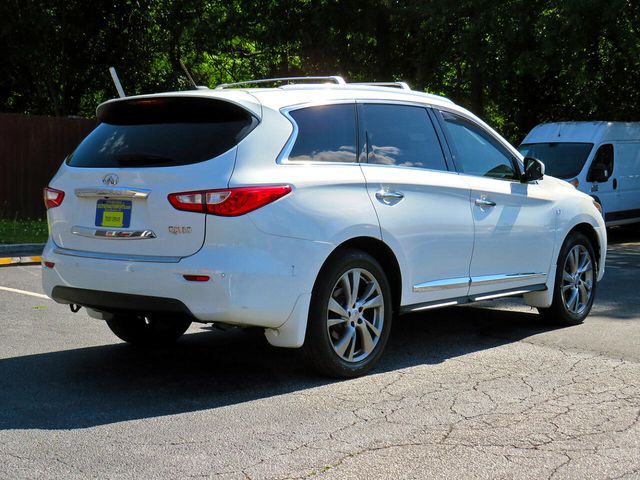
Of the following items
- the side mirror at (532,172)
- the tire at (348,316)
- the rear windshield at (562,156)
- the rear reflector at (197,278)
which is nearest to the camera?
the rear reflector at (197,278)

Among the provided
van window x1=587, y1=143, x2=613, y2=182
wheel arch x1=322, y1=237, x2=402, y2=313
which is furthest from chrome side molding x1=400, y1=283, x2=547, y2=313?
van window x1=587, y1=143, x2=613, y2=182

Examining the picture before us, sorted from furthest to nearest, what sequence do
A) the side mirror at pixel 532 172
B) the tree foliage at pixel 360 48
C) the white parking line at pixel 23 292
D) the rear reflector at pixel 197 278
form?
the tree foliage at pixel 360 48, the white parking line at pixel 23 292, the side mirror at pixel 532 172, the rear reflector at pixel 197 278

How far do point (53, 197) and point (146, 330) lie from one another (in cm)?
134

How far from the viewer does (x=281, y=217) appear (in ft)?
18.6

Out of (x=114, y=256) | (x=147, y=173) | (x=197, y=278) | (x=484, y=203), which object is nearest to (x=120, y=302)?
(x=114, y=256)

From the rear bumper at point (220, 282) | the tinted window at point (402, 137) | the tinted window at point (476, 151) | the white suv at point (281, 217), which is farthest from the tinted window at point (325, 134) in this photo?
the tinted window at point (476, 151)

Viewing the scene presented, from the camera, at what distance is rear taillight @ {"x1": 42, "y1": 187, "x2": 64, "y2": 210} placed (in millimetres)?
6180

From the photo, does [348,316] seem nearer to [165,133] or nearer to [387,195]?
[387,195]

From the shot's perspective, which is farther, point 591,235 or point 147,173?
point 591,235

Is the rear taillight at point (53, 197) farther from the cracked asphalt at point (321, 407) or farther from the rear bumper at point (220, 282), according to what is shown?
the cracked asphalt at point (321, 407)

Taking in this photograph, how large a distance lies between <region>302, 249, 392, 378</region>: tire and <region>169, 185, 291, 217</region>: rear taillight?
67 cm

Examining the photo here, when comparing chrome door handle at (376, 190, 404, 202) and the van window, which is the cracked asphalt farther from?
the van window

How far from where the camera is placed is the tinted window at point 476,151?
7152mm

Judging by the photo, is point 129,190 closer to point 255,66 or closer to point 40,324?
point 40,324
